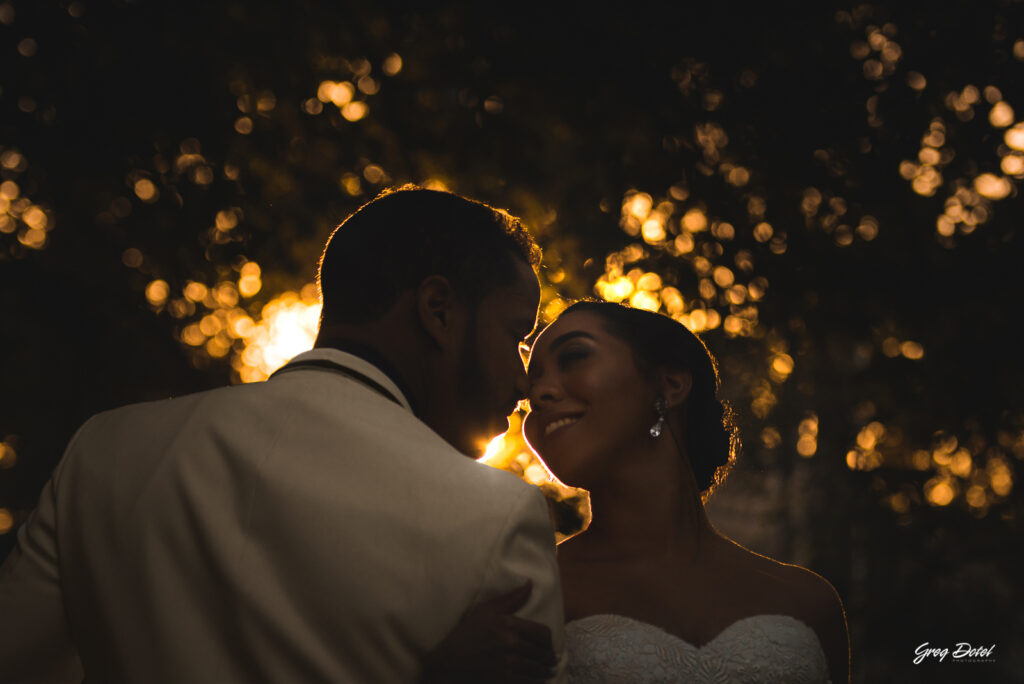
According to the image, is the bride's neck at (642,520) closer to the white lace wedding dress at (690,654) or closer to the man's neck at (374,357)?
the white lace wedding dress at (690,654)

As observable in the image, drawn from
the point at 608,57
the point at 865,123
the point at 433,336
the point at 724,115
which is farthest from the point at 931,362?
the point at 433,336

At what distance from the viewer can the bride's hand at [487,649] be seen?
1566mm

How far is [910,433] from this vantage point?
884 centimetres

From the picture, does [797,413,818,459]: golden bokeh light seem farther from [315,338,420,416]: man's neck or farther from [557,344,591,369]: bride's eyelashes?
[315,338,420,416]: man's neck

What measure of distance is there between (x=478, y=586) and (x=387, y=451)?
0.36 m

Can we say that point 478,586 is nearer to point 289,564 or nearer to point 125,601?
point 289,564

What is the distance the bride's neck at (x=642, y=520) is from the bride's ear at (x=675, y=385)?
0.37 metres

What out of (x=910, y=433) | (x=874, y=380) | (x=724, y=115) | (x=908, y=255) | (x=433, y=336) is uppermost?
(x=724, y=115)

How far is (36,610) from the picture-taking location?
6.00 ft

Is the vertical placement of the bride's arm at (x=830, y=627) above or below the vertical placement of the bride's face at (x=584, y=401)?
below

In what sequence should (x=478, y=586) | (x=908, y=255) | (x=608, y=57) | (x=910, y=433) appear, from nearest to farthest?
1. (x=478, y=586)
2. (x=608, y=57)
3. (x=908, y=255)
4. (x=910, y=433)

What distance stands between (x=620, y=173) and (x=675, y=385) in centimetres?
440

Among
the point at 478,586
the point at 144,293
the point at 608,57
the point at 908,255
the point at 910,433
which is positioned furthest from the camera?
the point at 144,293
